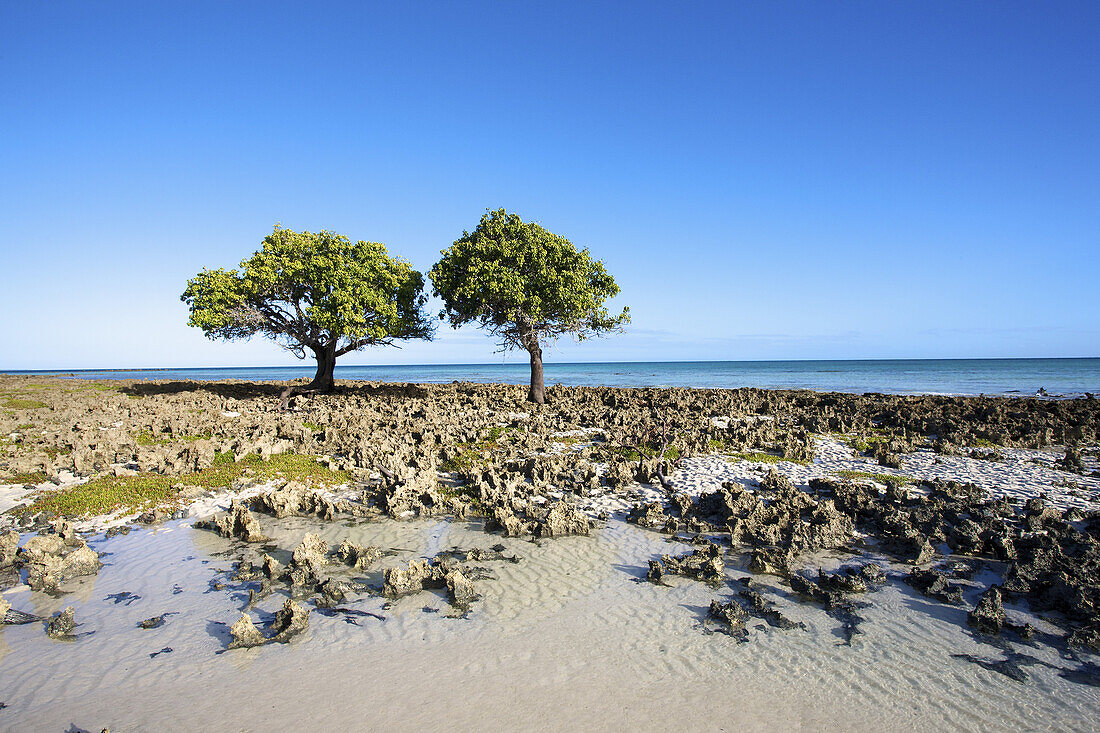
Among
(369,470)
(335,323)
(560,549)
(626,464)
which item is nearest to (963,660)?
(560,549)

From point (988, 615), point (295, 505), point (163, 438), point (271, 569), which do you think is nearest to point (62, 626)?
point (271, 569)

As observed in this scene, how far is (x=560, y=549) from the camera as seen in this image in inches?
324

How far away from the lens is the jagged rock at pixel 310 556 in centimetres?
704

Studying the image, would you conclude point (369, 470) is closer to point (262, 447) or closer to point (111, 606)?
point (262, 447)

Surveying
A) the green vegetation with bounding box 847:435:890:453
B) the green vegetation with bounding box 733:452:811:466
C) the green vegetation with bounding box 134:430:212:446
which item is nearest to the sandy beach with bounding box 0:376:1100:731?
the green vegetation with bounding box 733:452:811:466

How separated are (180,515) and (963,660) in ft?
38.1

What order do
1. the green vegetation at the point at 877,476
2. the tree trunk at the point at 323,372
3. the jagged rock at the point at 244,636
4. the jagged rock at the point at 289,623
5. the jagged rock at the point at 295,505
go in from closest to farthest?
the jagged rock at the point at 244,636 → the jagged rock at the point at 289,623 → the jagged rock at the point at 295,505 → the green vegetation at the point at 877,476 → the tree trunk at the point at 323,372

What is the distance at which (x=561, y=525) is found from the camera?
8.82 meters

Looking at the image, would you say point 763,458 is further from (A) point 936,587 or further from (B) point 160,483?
(B) point 160,483

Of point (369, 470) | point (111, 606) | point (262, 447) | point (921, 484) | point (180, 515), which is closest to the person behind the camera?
point (111, 606)

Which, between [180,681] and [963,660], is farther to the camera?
[963,660]

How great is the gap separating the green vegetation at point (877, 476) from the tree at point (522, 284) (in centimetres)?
1334

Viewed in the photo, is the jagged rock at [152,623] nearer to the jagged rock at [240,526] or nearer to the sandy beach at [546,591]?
the sandy beach at [546,591]

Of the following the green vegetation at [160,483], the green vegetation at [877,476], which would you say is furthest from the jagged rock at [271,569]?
the green vegetation at [877,476]
